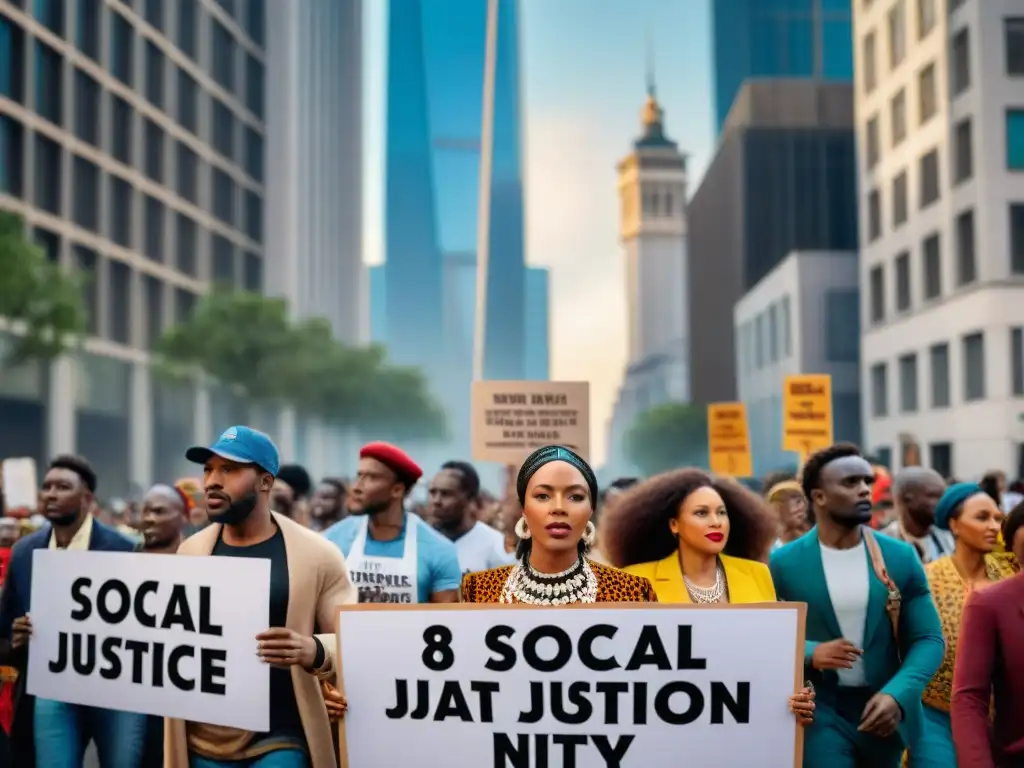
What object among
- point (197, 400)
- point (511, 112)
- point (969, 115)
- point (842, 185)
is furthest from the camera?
point (511, 112)

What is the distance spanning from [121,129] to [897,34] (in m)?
27.5

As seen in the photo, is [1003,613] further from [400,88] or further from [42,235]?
[400,88]

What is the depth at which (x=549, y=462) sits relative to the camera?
15.9 ft

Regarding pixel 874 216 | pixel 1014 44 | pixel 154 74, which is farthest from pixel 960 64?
pixel 154 74

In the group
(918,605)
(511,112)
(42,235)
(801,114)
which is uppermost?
(511,112)

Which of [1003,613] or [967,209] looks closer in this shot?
[1003,613]

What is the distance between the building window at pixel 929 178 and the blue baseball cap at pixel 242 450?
44.4 meters

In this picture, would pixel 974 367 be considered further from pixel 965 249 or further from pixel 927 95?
pixel 927 95

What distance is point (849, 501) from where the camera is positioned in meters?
6.21

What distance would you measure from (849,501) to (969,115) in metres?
40.8

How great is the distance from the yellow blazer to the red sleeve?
1.63m

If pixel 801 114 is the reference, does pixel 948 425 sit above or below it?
below

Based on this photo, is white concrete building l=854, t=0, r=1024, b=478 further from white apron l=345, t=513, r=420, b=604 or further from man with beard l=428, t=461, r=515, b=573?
white apron l=345, t=513, r=420, b=604

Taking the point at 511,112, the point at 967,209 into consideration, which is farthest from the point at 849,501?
the point at 511,112
